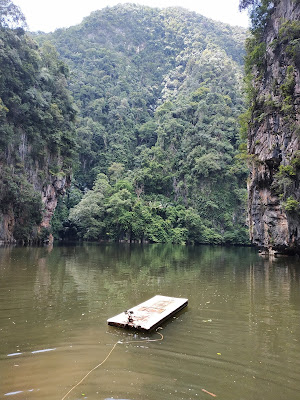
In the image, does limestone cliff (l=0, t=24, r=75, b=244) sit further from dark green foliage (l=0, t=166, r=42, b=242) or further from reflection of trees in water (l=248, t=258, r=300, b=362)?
reflection of trees in water (l=248, t=258, r=300, b=362)

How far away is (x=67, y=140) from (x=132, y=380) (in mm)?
33681

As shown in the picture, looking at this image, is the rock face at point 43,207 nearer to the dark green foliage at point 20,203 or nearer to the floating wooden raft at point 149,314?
the dark green foliage at point 20,203

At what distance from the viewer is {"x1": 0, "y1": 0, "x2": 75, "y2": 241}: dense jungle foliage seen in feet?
89.3

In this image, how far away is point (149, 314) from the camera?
6.33 metres

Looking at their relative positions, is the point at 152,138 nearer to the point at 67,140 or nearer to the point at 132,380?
the point at 67,140

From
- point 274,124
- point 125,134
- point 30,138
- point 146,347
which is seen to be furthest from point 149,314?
point 125,134

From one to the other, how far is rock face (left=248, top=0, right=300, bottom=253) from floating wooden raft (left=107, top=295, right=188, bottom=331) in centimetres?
1224

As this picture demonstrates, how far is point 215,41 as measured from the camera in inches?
3553

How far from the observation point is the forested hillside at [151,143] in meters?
43.8

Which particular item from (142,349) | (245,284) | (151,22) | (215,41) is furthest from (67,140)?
(151,22)

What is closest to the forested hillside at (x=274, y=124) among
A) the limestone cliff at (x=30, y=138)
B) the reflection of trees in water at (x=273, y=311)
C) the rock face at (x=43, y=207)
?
the reflection of trees in water at (x=273, y=311)

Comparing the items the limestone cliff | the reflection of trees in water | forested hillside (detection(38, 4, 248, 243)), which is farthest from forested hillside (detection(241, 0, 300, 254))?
the limestone cliff

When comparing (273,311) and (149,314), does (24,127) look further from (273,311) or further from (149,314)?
(273,311)

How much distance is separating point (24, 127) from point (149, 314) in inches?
1109
